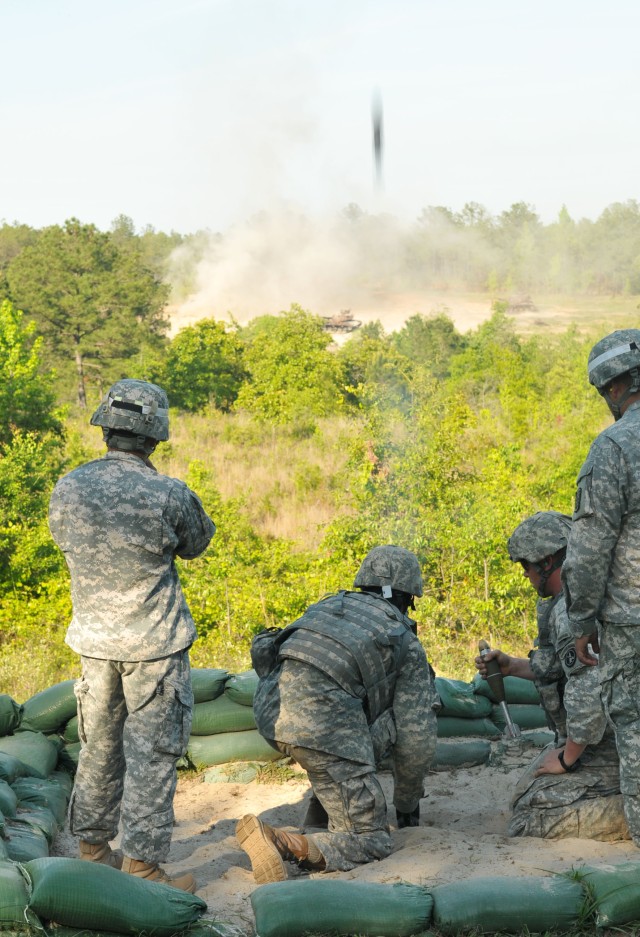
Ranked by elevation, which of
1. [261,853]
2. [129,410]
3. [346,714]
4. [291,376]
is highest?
[291,376]

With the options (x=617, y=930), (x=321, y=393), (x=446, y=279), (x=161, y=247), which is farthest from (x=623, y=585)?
(x=161, y=247)

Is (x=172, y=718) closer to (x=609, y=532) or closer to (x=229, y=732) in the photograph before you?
(x=609, y=532)

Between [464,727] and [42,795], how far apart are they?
7.08ft

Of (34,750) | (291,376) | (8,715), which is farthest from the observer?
(291,376)

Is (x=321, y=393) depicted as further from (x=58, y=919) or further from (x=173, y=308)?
(x=173, y=308)

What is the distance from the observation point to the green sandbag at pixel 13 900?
2.63 meters

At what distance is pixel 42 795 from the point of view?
4.36 m

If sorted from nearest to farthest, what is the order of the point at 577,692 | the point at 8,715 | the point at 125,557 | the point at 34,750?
1. the point at 125,557
2. the point at 577,692
3. the point at 34,750
4. the point at 8,715

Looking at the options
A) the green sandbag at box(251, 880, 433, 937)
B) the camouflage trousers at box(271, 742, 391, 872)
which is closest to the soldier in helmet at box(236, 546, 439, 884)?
the camouflage trousers at box(271, 742, 391, 872)

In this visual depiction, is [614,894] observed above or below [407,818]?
above

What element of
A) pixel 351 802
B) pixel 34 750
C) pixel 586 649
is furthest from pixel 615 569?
pixel 34 750

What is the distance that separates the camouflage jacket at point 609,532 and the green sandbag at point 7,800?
226cm

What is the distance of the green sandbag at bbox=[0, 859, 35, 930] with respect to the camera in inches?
104

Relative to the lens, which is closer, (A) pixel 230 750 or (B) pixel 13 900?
(B) pixel 13 900
